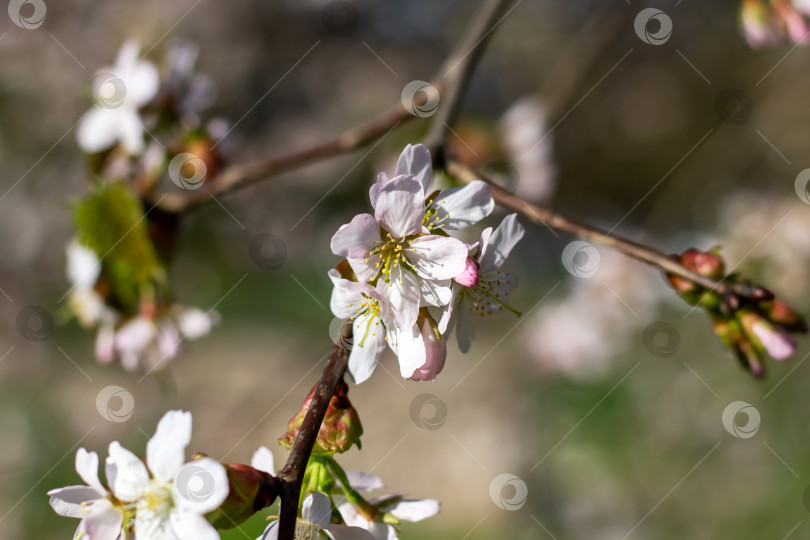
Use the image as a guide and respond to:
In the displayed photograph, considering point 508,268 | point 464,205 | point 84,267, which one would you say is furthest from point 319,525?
point 508,268

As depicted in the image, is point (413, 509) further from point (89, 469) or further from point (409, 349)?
point (89, 469)

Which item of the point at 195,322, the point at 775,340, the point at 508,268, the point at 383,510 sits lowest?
the point at 775,340

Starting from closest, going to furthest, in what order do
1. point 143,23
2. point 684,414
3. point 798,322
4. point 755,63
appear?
1. point 798,322
2. point 684,414
3. point 755,63
4. point 143,23

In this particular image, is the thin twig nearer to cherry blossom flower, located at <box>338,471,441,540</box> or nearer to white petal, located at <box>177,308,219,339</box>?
cherry blossom flower, located at <box>338,471,441,540</box>

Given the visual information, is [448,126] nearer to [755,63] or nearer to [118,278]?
[118,278]

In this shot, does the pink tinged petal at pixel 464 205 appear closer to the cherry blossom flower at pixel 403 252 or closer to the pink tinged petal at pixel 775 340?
the cherry blossom flower at pixel 403 252

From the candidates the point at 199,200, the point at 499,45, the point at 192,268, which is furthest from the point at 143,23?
the point at 199,200

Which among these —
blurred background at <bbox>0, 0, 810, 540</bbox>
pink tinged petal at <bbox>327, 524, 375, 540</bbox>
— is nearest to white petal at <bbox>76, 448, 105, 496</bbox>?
pink tinged petal at <bbox>327, 524, 375, 540</bbox>
